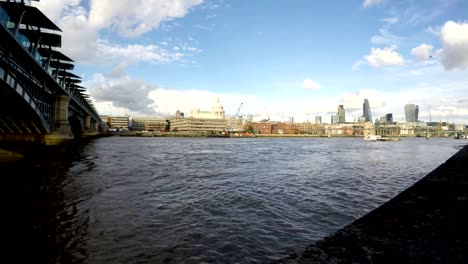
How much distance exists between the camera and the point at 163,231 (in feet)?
32.5

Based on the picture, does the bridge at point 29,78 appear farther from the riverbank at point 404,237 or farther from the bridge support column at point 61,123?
the riverbank at point 404,237

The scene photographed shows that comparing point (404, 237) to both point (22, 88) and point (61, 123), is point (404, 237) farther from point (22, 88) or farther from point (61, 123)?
point (61, 123)

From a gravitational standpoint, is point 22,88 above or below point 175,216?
above

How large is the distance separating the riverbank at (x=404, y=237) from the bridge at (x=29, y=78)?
1210 inches

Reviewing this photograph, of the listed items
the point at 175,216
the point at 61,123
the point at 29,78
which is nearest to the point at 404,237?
the point at 175,216

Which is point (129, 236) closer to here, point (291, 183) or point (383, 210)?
point (383, 210)

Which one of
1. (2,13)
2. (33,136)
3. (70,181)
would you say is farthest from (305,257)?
(33,136)

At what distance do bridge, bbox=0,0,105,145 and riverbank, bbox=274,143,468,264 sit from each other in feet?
101

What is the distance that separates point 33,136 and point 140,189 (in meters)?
42.0

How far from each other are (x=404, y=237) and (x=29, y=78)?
47.2 m

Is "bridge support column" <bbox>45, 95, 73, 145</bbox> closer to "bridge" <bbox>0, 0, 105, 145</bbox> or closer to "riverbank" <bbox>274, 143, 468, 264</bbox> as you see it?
"bridge" <bbox>0, 0, 105, 145</bbox>

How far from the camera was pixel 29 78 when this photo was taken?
123ft

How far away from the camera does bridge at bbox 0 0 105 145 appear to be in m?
27.9

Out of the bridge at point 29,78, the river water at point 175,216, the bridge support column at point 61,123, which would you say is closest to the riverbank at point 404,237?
the river water at point 175,216
